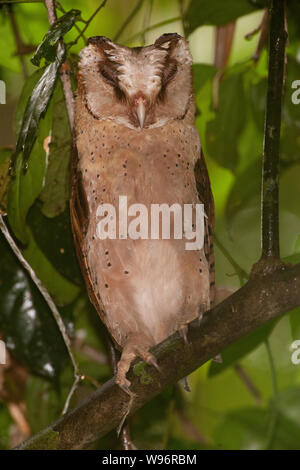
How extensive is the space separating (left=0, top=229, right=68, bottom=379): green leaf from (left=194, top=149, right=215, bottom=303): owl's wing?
0.39 m

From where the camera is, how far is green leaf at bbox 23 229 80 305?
135 centimetres

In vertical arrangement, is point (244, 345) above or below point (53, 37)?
below

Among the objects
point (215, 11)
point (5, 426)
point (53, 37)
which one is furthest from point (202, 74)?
point (5, 426)

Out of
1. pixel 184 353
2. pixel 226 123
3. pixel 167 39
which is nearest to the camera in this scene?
pixel 184 353

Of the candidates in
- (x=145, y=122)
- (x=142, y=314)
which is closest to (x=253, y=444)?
(x=142, y=314)

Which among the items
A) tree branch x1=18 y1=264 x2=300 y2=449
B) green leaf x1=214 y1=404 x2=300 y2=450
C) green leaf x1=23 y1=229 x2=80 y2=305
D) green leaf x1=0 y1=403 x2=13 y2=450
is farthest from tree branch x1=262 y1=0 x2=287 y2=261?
green leaf x1=0 y1=403 x2=13 y2=450

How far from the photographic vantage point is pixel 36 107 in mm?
1038

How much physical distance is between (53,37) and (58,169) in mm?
352

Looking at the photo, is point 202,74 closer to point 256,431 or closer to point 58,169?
point 58,169

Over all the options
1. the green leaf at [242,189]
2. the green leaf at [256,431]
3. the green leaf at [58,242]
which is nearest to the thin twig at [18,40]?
the green leaf at [58,242]

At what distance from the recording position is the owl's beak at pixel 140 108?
1065mm

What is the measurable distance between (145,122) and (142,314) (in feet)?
1.30

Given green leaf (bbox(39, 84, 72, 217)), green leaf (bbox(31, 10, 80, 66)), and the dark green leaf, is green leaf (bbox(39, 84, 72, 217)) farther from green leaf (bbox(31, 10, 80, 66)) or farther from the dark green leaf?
the dark green leaf

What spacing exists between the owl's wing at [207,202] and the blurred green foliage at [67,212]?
0.07 meters
